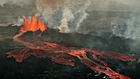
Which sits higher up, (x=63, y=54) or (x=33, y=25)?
(x=33, y=25)

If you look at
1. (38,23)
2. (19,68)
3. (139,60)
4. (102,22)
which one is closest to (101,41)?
(102,22)

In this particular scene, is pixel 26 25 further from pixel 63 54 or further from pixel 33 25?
pixel 63 54

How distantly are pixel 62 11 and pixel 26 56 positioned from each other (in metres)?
1.95

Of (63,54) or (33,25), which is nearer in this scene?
(63,54)

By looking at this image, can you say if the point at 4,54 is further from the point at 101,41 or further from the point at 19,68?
the point at 101,41

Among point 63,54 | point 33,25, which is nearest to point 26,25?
point 33,25

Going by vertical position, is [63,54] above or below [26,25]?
below

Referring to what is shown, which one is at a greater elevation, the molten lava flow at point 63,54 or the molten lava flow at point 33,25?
the molten lava flow at point 33,25

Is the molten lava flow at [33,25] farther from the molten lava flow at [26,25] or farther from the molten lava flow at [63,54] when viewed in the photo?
the molten lava flow at [63,54]

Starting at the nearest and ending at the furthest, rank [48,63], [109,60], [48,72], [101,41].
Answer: [48,72]
[48,63]
[109,60]
[101,41]

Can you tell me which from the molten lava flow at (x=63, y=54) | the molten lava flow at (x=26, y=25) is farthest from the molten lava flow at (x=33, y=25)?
the molten lava flow at (x=63, y=54)

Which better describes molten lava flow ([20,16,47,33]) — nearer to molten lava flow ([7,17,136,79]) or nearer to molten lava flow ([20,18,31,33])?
molten lava flow ([20,18,31,33])

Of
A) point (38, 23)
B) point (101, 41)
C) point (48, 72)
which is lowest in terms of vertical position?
point (48, 72)

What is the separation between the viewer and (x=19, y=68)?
6.18 meters
